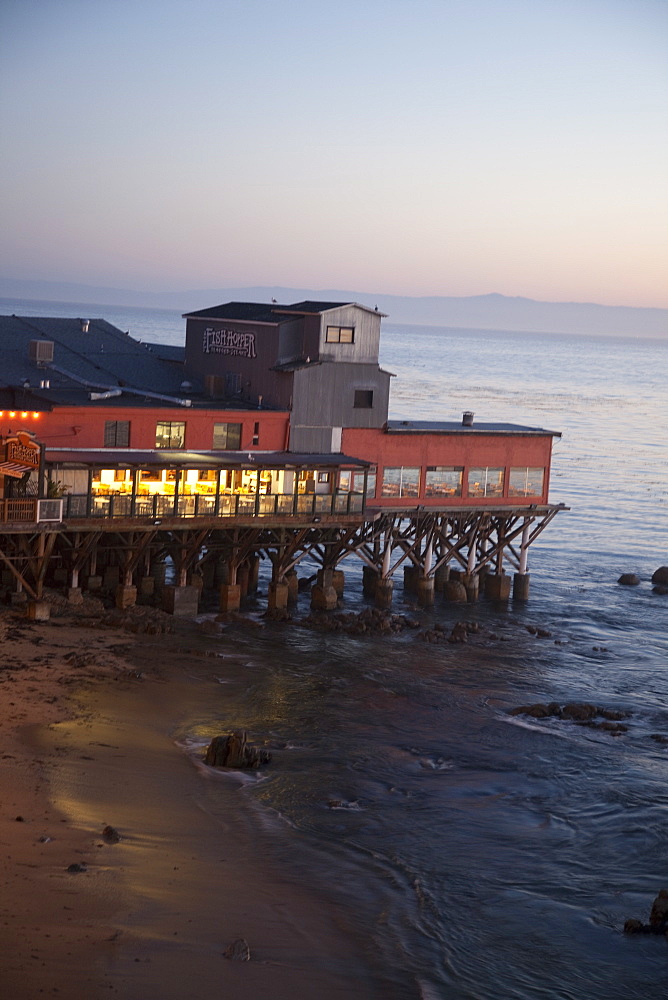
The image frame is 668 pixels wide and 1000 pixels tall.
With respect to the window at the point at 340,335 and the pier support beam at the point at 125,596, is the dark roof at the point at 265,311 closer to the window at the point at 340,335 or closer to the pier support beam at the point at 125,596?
the window at the point at 340,335

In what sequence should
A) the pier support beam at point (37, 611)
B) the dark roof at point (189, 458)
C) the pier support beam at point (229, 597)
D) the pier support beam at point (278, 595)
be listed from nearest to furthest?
the pier support beam at point (37, 611) → the dark roof at point (189, 458) → the pier support beam at point (229, 597) → the pier support beam at point (278, 595)

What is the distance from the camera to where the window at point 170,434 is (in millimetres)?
49281

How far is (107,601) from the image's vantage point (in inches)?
1832

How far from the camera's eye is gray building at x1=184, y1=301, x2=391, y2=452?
52.5 metres

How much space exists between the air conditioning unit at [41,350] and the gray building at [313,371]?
22.1ft

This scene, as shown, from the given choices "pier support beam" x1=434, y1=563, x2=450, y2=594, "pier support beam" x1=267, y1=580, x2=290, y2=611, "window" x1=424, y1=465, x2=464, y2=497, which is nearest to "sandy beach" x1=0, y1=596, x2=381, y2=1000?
"pier support beam" x1=267, y1=580, x2=290, y2=611

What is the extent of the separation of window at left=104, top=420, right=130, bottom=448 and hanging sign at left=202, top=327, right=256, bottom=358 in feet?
27.7

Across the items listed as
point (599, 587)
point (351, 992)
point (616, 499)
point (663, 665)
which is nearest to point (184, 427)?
point (663, 665)

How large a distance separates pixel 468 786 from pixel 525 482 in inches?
1016

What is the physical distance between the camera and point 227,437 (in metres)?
51.0

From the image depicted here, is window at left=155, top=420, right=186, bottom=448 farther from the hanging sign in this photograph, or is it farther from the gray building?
the hanging sign

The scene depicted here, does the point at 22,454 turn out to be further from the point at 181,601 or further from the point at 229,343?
the point at 229,343

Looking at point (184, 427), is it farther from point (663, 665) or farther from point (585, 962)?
point (585, 962)

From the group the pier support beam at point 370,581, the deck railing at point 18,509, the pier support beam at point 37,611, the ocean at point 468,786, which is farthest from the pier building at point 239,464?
the ocean at point 468,786
